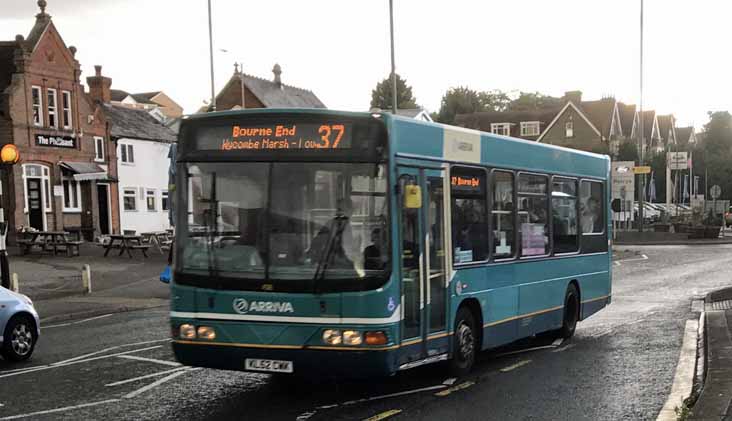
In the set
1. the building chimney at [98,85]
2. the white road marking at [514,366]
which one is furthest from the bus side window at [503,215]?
the building chimney at [98,85]

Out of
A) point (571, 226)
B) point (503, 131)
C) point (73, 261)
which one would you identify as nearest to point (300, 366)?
point (571, 226)

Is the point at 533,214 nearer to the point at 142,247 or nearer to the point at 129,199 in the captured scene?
the point at 142,247

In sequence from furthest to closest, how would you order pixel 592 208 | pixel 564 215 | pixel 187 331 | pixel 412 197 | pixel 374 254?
pixel 592 208, pixel 564 215, pixel 187 331, pixel 412 197, pixel 374 254

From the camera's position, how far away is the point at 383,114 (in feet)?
25.5

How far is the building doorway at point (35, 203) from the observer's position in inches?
1487

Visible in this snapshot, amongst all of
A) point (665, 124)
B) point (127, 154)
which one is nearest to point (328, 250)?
point (127, 154)

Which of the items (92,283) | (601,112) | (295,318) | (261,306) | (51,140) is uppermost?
(601,112)

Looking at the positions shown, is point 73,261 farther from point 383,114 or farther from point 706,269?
point 383,114

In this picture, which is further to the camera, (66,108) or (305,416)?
(66,108)

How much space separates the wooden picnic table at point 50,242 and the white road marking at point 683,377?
25.1 m

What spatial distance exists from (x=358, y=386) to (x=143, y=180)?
41.2 metres

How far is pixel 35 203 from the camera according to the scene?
125ft

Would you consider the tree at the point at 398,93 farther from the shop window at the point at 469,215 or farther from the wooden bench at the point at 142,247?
the shop window at the point at 469,215

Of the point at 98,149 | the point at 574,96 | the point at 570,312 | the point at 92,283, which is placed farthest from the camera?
the point at 574,96
